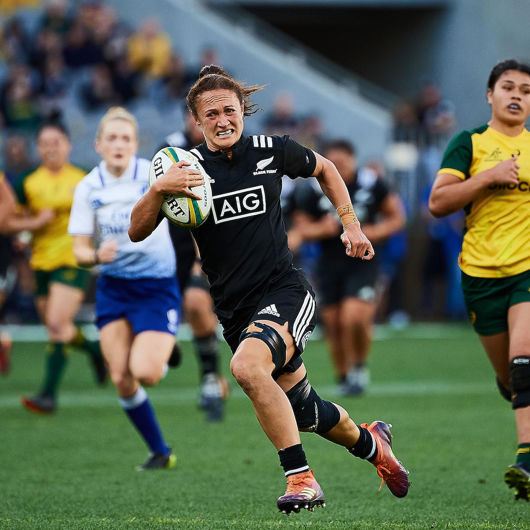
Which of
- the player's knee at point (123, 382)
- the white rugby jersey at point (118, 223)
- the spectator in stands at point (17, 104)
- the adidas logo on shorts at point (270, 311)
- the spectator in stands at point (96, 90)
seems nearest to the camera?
the adidas logo on shorts at point (270, 311)

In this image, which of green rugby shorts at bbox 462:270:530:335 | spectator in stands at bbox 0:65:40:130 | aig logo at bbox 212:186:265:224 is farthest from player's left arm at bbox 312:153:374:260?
spectator in stands at bbox 0:65:40:130

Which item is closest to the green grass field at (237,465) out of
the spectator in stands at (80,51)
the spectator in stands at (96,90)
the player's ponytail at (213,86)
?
the player's ponytail at (213,86)

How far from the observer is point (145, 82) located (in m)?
21.5

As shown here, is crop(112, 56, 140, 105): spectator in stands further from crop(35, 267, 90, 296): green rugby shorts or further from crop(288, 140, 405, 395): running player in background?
crop(35, 267, 90, 296): green rugby shorts

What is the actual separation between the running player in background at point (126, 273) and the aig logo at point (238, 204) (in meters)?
1.84

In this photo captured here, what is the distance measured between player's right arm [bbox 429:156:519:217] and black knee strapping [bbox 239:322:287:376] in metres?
1.55

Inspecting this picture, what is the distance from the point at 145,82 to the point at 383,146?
5.34m

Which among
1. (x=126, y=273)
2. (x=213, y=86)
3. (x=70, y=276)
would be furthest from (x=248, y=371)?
(x=70, y=276)

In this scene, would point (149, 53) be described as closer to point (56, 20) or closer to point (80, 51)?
point (80, 51)

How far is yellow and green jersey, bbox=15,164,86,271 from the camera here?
10.6m

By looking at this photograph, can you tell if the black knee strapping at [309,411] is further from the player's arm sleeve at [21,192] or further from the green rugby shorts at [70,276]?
the player's arm sleeve at [21,192]

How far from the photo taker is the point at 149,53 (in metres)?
21.5

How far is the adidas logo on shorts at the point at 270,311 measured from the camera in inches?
214

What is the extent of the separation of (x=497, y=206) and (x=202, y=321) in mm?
4199
